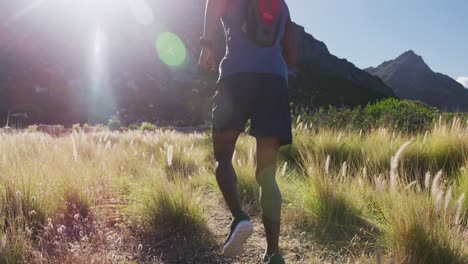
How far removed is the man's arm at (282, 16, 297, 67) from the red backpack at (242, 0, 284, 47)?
36cm

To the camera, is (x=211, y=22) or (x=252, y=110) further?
(x=211, y=22)

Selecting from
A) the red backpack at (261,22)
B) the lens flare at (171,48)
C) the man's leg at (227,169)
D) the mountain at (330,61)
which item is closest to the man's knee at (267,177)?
the man's leg at (227,169)

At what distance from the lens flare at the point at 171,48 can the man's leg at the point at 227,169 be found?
6002 cm

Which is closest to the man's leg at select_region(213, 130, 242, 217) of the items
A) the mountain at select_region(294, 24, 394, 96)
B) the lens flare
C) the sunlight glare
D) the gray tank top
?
the gray tank top

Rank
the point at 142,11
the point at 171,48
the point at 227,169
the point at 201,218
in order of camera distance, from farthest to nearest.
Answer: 1. the point at 171,48
2. the point at 142,11
3. the point at 201,218
4. the point at 227,169

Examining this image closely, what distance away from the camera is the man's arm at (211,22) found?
112 inches

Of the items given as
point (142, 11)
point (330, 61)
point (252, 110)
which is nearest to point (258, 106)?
point (252, 110)

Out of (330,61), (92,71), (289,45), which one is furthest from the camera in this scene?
(330,61)

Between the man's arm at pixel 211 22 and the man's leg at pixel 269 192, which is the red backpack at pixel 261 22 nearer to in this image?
the man's arm at pixel 211 22

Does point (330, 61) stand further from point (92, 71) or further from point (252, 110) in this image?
point (252, 110)

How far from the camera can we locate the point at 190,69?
63.4 m

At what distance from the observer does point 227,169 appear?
2770 mm

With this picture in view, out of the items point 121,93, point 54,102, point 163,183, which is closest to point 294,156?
point 163,183

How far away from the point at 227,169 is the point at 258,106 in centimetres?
46
